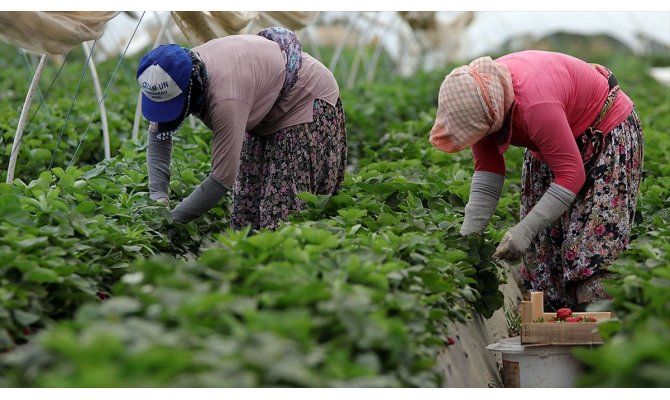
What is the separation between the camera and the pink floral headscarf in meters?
3.55

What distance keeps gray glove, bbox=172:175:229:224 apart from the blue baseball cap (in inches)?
12.0

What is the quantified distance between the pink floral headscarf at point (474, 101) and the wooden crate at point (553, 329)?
2.09 ft

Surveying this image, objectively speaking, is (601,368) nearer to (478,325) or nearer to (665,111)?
(478,325)

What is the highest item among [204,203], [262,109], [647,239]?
[262,109]

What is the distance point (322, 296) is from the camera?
2496mm

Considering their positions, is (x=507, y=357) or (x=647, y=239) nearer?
(x=507, y=357)

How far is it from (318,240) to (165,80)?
993 mm

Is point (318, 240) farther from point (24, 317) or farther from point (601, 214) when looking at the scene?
point (601, 214)

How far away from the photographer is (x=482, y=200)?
13.3 ft

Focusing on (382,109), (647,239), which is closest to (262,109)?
(647,239)

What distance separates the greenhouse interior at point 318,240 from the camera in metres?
2.24

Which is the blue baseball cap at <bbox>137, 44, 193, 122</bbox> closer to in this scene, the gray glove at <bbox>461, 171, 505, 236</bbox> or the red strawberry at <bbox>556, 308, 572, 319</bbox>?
the gray glove at <bbox>461, 171, 505, 236</bbox>

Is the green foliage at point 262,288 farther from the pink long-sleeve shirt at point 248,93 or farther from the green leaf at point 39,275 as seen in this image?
the pink long-sleeve shirt at point 248,93

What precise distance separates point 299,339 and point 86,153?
4.25 metres
